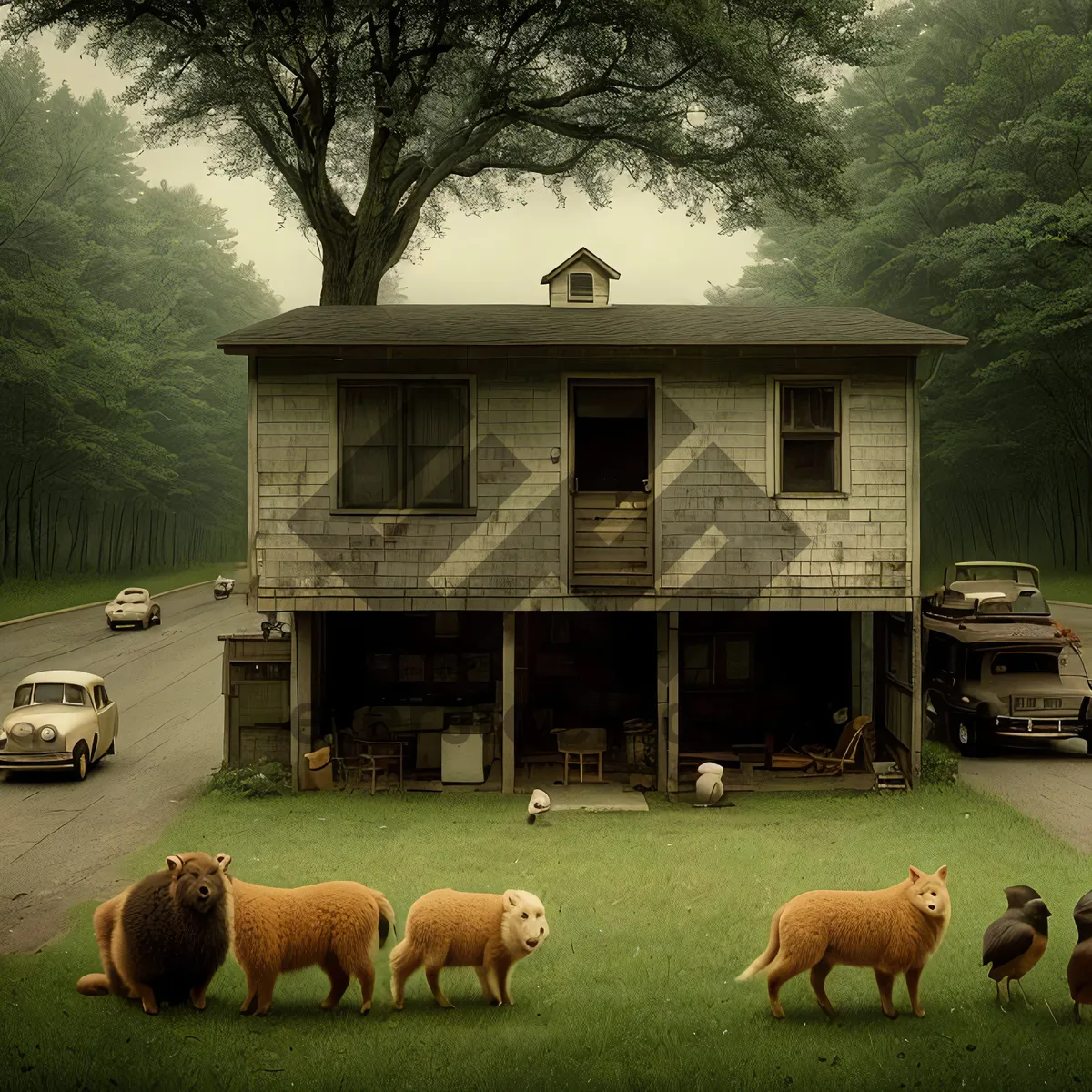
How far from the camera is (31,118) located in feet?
146

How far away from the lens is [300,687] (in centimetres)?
1620

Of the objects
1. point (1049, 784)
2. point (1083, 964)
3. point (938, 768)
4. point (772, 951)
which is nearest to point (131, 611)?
point (938, 768)

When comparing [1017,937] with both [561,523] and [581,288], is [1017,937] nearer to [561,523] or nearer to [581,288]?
[561,523]

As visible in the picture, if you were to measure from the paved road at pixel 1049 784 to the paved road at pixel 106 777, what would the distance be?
12.6 meters

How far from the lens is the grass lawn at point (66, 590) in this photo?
131 ft

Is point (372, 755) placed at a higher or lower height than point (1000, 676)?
lower

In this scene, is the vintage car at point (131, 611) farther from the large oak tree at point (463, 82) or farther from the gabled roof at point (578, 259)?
the gabled roof at point (578, 259)

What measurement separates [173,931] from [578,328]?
11692 millimetres

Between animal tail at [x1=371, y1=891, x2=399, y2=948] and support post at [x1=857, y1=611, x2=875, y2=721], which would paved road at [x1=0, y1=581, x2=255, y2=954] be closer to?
animal tail at [x1=371, y1=891, x2=399, y2=948]

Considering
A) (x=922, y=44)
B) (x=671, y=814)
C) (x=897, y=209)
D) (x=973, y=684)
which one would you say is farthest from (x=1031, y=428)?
(x=671, y=814)

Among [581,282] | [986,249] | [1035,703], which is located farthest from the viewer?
[986,249]

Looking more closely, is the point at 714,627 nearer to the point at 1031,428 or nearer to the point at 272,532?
the point at 272,532

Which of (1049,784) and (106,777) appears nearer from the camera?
(1049,784)

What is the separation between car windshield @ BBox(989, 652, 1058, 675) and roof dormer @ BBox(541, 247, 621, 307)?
10.4m
